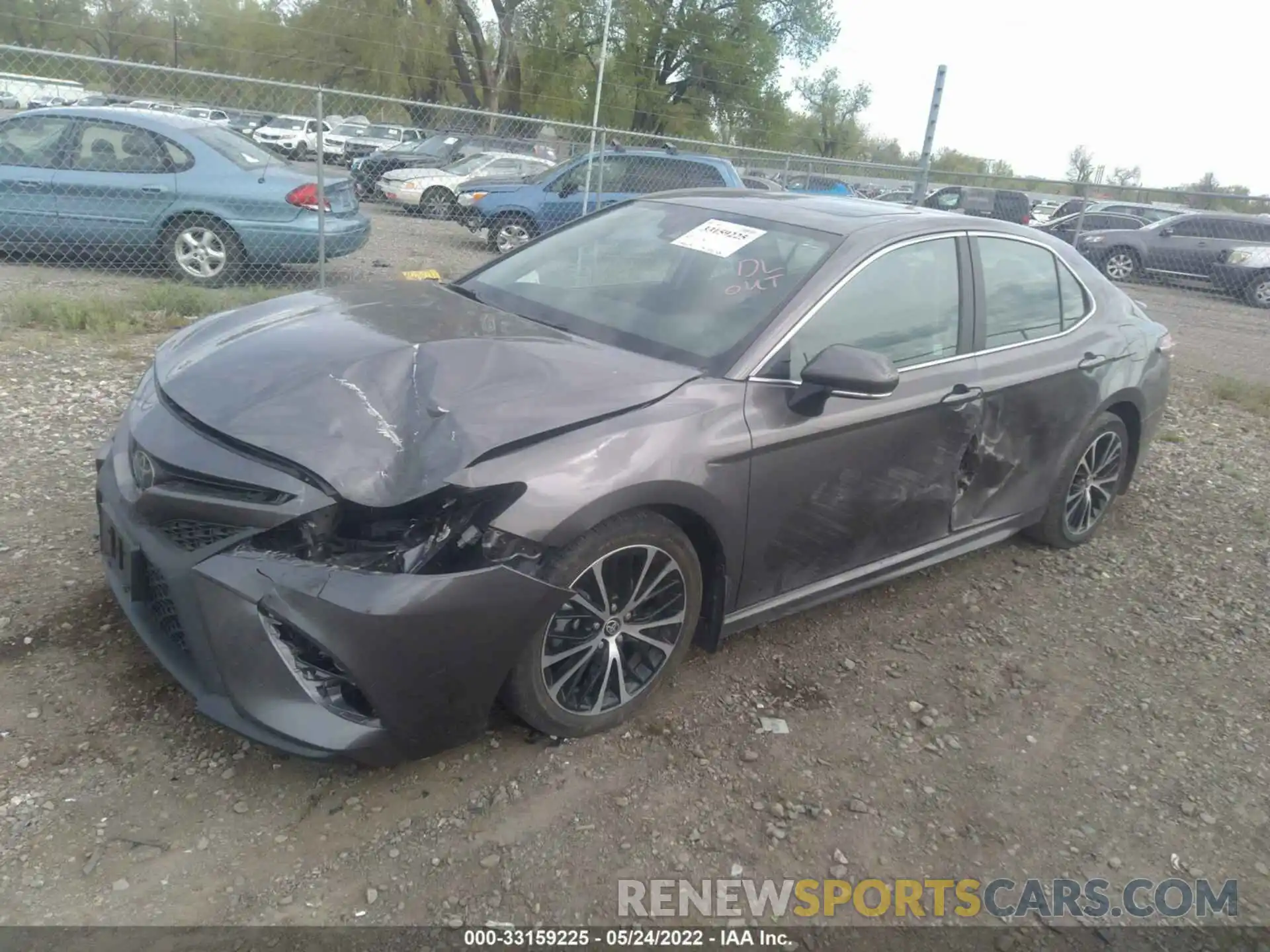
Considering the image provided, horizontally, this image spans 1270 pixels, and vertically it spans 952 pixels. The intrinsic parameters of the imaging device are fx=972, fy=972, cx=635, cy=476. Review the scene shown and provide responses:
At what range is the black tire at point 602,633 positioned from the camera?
9.07ft

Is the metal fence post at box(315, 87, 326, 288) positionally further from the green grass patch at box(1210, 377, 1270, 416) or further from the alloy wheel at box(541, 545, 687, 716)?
the green grass patch at box(1210, 377, 1270, 416)

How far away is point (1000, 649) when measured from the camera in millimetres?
3953

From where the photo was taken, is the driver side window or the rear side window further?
the rear side window

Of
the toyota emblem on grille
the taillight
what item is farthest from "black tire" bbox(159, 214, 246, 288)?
the toyota emblem on grille

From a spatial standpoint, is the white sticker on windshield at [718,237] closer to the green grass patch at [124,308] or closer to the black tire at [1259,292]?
the green grass patch at [124,308]

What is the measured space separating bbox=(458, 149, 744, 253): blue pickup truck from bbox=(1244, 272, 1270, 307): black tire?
9.74 m

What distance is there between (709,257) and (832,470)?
96 cm

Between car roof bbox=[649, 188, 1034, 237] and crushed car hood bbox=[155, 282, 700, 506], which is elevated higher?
car roof bbox=[649, 188, 1034, 237]

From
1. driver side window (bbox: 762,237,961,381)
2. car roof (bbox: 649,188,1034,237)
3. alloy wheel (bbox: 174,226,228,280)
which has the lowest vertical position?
alloy wheel (bbox: 174,226,228,280)

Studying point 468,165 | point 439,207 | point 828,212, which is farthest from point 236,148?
point 468,165

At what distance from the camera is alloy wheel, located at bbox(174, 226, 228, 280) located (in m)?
8.62

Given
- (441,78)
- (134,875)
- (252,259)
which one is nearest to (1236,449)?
(134,875)

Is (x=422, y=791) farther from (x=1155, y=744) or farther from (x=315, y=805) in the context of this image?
(x=1155, y=744)

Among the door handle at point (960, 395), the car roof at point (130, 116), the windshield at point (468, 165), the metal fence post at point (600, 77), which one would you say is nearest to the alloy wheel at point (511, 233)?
the metal fence post at point (600, 77)
